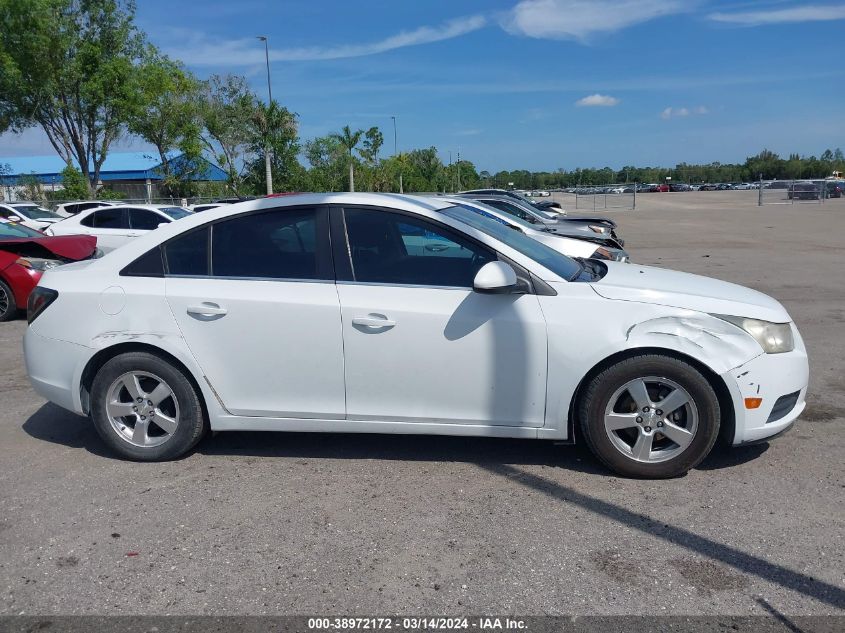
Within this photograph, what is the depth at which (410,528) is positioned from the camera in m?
3.92

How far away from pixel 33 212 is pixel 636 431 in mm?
23919

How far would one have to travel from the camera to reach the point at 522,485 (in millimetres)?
4418

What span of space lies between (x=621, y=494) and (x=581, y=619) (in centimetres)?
126

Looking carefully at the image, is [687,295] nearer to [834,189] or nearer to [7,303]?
[7,303]

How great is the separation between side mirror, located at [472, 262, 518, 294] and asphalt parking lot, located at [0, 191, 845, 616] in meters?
1.15

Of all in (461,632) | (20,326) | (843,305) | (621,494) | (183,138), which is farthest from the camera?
(183,138)

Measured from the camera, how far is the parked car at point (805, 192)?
47.9m

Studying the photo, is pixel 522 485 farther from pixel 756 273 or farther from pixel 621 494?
pixel 756 273

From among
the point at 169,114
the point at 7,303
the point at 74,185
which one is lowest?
the point at 7,303

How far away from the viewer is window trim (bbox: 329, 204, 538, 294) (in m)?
4.46

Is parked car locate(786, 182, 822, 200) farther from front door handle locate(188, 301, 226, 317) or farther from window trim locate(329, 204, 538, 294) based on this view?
front door handle locate(188, 301, 226, 317)

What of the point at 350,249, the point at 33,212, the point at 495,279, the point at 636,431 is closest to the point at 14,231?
the point at 350,249

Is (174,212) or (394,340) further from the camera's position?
(174,212)

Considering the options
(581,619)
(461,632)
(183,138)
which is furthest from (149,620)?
(183,138)
